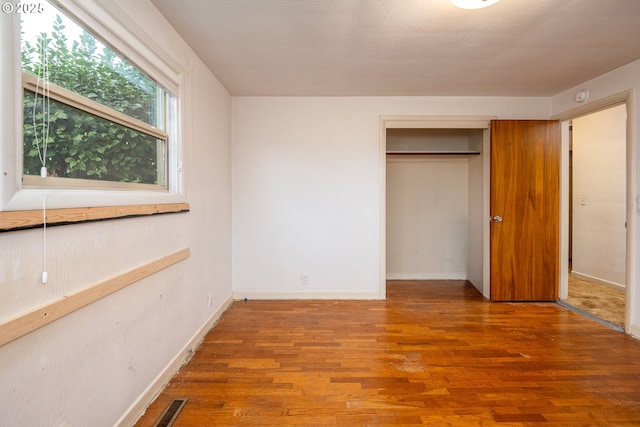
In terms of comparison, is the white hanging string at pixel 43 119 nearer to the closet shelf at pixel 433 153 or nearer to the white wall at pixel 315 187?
the white wall at pixel 315 187

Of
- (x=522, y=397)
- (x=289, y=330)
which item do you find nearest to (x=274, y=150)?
(x=289, y=330)

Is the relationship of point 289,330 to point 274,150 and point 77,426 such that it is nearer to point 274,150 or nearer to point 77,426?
point 77,426

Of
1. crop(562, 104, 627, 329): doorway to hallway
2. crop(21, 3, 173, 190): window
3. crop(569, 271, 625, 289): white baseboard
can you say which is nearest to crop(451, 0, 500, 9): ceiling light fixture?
crop(21, 3, 173, 190): window

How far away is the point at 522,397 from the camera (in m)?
1.93

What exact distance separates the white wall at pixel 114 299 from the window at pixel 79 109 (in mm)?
240

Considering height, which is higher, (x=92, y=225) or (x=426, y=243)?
(x=92, y=225)

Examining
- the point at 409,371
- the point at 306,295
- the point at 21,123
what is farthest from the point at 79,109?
the point at 306,295

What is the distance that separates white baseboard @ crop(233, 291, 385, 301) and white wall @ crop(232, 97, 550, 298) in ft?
0.04

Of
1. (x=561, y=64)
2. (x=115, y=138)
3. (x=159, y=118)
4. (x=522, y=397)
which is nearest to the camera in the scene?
(x=115, y=138)

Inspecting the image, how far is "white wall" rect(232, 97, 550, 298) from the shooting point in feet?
12.5

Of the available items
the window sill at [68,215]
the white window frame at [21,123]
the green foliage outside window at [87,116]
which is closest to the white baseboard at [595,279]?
the white window frame at [21,123]

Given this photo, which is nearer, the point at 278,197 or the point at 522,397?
the point at 522,397

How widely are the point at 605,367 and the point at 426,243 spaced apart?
264 centimetres
